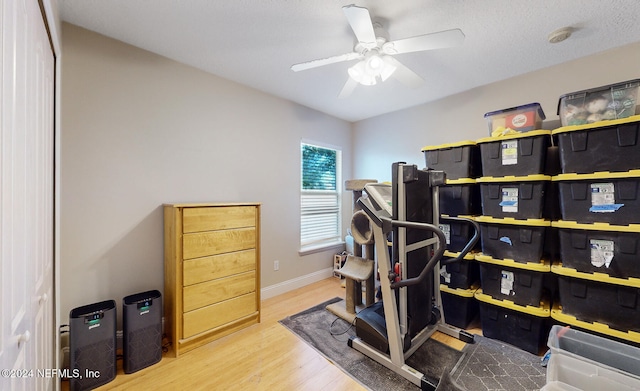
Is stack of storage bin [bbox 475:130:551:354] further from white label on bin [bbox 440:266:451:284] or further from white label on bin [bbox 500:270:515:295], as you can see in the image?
white label on bin [bbox 440:266:451:284]

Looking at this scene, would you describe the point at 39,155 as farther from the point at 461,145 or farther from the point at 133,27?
the point at 461,145

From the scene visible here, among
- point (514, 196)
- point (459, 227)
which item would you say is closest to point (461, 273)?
point (459, 227)

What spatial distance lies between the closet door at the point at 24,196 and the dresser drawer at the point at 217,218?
0.80 m

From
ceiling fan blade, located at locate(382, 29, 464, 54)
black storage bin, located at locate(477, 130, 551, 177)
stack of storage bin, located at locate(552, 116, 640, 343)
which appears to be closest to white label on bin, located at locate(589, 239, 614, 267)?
stack of storage bin, located at locate(552, 116, 640, 343)

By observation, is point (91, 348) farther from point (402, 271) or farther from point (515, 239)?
point (515, 239)

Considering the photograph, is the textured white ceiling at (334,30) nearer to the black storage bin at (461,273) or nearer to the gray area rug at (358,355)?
the black storage bin at (461,273)

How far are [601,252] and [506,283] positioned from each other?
Answer: 2.10ft

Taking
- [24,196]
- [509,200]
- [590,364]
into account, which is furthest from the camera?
[509,200]

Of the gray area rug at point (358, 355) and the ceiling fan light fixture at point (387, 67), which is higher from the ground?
the ceiling fan light fixture at point (387, 67)

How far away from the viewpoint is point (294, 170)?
10.9ft

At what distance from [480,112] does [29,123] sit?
362 cm

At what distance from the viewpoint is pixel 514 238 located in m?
2.04

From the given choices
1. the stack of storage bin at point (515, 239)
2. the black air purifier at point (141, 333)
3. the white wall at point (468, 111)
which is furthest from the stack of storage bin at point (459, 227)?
the black air purifier at point (141, 333)

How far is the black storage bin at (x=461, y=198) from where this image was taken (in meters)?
2.33
